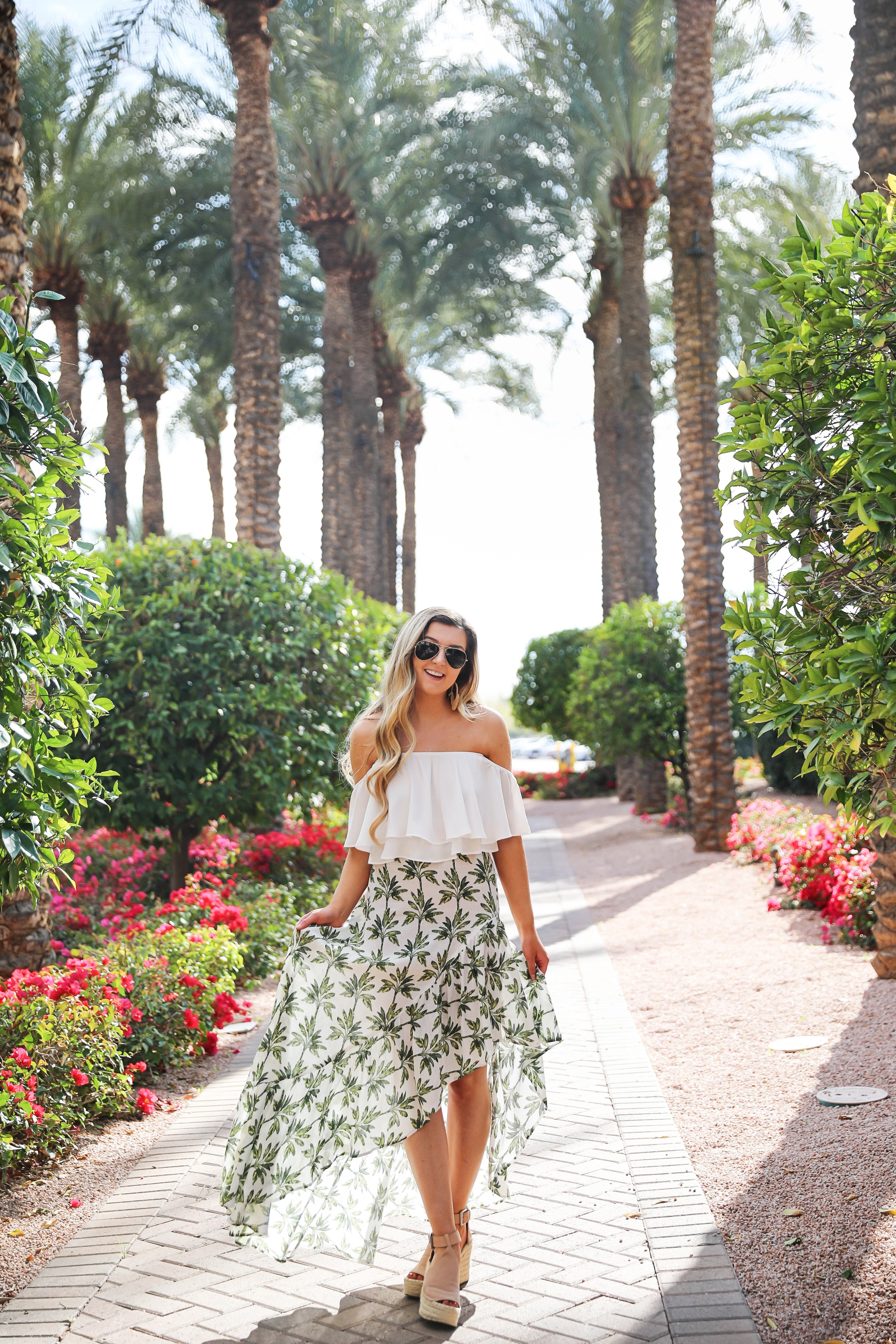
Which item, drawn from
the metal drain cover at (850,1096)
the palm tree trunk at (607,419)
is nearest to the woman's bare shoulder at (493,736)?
the metal drain cover at (850,1096)

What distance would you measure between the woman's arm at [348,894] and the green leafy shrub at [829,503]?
1.41 m

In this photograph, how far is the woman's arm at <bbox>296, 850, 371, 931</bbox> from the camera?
3258 mm

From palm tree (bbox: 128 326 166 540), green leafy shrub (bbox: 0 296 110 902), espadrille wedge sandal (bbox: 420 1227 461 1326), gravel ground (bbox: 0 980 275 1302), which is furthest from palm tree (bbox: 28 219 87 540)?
espadrille wedge sandal (bbox: 420 1227 461 1326)

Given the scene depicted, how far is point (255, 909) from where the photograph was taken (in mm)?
8281

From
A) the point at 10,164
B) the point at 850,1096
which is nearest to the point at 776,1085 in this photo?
the point at 850,1096

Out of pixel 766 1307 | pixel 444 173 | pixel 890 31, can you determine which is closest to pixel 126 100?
pixel 444 173

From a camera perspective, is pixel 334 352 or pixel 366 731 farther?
pixel 334 352

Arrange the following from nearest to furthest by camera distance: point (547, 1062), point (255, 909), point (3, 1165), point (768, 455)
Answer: point (768, 455)
point (3, 1165)
point (547, 1062)
point (255, 909)

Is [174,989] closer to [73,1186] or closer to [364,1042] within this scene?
[73,1186]

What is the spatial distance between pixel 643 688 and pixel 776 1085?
1109 centimetres

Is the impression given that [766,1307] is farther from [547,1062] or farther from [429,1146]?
Answer: [547,1062]

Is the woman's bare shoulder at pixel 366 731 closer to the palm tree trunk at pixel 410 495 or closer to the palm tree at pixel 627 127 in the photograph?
the palm tree at pixel 627 127

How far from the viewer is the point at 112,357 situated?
2186 cm

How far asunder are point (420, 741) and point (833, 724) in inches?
49.1
